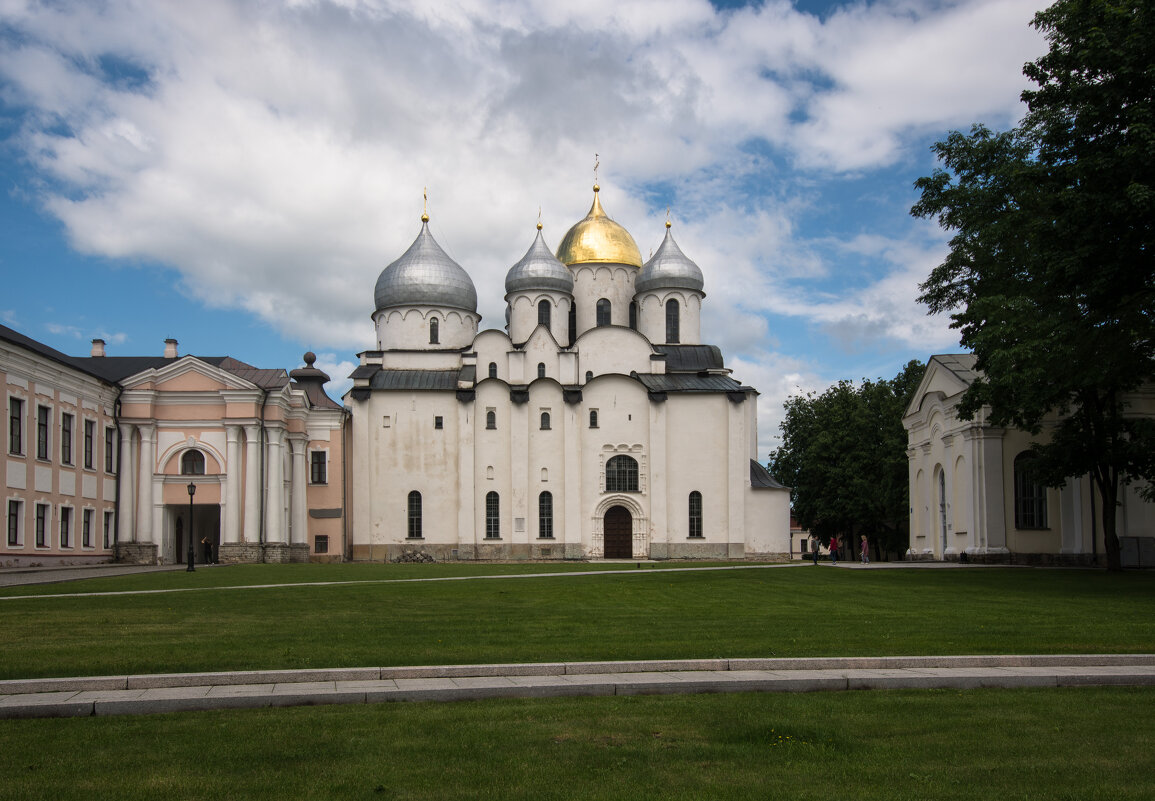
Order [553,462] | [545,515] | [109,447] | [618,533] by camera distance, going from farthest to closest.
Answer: [618,533], [553,462], [545,515], [109,447]

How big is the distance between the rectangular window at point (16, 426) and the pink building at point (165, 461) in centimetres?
5

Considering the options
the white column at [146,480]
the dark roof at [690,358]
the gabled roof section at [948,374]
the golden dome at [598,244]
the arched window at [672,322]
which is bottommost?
the white column at [146,480]

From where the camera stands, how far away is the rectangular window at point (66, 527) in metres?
40.9

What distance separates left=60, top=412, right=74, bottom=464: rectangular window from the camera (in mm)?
41000

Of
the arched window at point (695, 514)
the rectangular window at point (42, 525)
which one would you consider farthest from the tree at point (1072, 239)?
the rectangular window at point (42, 525)

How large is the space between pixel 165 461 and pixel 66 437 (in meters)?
5.47

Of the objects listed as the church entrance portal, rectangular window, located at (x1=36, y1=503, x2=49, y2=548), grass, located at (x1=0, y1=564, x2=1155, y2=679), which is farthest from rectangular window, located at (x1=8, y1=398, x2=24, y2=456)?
the church entrance portal

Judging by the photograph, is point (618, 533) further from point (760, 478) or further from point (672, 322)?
point (672, 322)

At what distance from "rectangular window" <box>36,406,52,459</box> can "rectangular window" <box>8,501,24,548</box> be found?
7.56 ft

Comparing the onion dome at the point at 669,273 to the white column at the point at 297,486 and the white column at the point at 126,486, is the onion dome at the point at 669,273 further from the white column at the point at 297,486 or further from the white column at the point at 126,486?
the white column at the point at 126,486

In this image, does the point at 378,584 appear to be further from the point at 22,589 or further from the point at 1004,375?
the point at 1004,375

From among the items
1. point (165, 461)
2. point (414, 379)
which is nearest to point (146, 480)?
point (165, 461)

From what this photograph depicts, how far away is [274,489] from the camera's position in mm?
47969

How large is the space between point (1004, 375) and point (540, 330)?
33.2 metres
